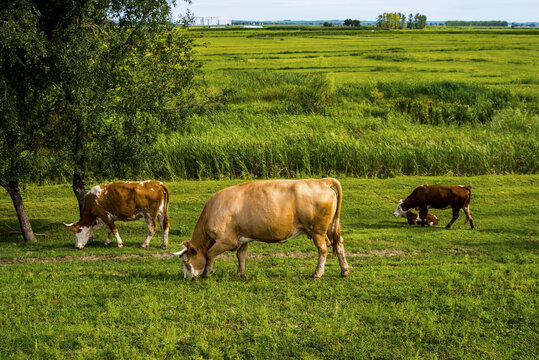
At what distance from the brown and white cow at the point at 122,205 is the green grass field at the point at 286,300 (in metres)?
0.65

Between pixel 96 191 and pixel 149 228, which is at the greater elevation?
pixel 96 191

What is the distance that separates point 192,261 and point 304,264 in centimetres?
306

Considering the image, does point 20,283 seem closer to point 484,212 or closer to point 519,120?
point 484,212

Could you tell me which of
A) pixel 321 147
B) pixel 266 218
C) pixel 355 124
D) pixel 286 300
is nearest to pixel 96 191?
pixel 266 218

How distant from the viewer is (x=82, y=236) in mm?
15070

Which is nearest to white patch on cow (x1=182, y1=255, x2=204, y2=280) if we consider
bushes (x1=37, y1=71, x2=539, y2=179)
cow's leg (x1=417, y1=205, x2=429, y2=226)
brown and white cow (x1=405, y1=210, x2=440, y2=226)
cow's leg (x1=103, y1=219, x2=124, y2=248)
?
cow's leg (x1=103, y1=219, x2=124, y2=248)

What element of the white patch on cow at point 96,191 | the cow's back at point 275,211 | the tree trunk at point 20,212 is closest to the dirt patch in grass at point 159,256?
the white patch on cow at point 96,191

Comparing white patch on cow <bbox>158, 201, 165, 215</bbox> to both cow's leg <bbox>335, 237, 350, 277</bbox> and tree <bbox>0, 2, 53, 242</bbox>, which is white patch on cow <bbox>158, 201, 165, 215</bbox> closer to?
tree <bbox>0, 2, 53, 242</bbox>

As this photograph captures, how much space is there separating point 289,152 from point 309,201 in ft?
46.7

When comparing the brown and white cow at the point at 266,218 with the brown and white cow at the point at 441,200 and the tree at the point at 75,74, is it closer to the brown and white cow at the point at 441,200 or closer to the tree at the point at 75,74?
the tree at the point at 75,74

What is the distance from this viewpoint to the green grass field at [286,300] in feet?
27.8

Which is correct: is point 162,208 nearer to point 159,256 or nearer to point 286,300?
point 159,256

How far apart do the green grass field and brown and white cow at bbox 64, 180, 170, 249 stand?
0.65m

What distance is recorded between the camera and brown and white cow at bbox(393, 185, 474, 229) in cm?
1656
